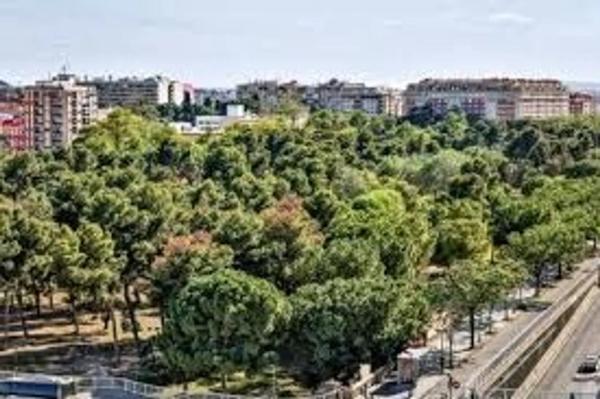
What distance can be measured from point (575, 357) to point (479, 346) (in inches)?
257


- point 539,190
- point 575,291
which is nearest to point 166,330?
point 575,291

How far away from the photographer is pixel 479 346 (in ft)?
144

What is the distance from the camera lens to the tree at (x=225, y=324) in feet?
123

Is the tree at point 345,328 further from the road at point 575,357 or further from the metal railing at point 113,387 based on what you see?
the metal railing at point 113,387

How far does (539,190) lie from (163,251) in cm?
3953

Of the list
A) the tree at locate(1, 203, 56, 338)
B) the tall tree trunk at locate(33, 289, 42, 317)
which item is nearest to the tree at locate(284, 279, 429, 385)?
the tree at locate(1, 203, 56, 338)

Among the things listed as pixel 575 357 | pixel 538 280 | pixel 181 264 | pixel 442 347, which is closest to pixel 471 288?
Result: pixel 442 347

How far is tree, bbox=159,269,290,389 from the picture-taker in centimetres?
3741

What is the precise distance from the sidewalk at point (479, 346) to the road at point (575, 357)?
1831 millimetres

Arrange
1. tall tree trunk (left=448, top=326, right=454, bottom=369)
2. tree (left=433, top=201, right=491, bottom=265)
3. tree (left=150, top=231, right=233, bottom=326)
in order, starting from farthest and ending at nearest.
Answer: tree (left=433, top=201, right=491, bottom=265) → tree (left=150, top=231, right=233, bottom=326) → tall tree trunk (left=448, top=326, right=454, bottom=369)

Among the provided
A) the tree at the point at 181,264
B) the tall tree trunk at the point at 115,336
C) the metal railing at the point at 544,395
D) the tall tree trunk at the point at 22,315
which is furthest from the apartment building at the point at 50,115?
the metal railing at the point at 544,395

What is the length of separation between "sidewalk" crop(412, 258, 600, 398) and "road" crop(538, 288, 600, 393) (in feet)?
6.01

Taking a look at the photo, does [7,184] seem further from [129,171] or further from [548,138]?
[548,138]

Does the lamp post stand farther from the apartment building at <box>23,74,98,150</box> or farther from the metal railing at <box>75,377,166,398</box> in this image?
the apartment building at <box>23,74,98,150</box>
